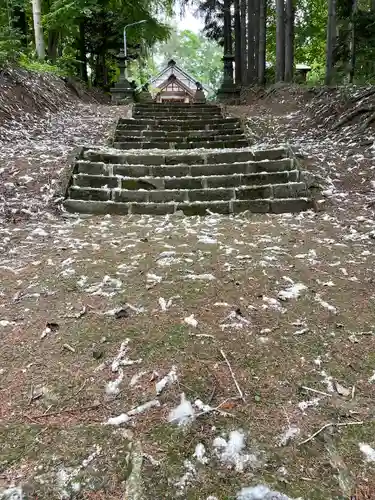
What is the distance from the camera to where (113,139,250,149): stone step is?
719 centimetres

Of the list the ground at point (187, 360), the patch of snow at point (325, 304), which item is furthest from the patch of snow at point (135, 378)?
the patch of snow at point (325, 304)

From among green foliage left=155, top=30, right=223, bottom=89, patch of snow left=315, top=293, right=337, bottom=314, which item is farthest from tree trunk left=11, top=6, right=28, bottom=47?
green foliage left=155, top=30, right=223, bottom=89

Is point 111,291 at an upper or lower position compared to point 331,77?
lower

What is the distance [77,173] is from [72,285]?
9.49ft

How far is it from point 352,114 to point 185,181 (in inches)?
138

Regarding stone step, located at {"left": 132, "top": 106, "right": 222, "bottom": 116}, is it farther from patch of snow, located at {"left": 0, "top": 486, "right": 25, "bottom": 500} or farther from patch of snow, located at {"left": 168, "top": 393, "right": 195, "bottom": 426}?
patch of snow, located at {"left": 0, "top": 486, "right": 25, "bottom": 500}

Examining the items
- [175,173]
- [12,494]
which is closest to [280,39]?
[175,173]

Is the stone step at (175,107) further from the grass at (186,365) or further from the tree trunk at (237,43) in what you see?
the grass at (186,365)

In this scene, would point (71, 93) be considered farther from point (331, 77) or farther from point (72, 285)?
point (72, 285)

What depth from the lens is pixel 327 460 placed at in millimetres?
1444

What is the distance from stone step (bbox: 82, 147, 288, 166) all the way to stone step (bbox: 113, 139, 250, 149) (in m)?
1.65

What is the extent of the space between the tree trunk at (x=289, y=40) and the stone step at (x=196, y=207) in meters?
7.82

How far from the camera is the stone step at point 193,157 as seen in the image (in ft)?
18.3

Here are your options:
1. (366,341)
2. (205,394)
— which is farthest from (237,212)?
(205,394)
